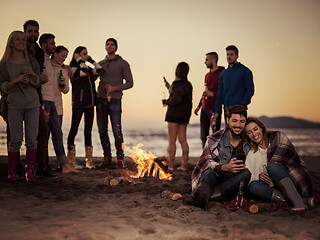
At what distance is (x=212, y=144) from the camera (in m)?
3.65

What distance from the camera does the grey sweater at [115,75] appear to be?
19.9 feet

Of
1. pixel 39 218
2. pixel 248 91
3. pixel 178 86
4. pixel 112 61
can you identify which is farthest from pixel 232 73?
pixel 39 218

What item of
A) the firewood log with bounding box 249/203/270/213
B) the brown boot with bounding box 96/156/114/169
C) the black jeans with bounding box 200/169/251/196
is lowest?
the brown boot with bounding box 96/156/114/169

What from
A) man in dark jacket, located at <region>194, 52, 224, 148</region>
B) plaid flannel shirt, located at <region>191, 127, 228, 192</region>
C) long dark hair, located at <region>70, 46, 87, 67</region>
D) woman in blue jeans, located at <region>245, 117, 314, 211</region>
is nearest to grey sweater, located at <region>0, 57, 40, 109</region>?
long dark hair, located at <region>70, 46, 87, 67</region>

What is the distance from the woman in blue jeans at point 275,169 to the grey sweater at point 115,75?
305 centimetres

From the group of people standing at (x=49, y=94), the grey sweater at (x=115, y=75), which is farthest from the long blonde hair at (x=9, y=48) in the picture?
the grey sweater at (x=115, y=75)

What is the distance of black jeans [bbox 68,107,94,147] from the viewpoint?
5.86 meters

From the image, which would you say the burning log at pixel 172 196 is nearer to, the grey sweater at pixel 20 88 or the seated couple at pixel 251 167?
the seated couple at pixel 251 167

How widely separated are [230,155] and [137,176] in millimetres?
2286

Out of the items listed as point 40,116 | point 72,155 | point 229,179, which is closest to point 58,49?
point 40,116

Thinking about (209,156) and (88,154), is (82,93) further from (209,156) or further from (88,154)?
(209,156)

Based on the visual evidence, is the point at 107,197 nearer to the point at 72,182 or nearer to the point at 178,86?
the point at 72,182

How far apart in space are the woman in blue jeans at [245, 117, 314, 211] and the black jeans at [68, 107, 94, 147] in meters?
3.23

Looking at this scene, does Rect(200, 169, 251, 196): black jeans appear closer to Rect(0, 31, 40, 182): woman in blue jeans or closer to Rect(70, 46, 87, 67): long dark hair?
Rect(0, 31, 40, 182): woman in blue jeans
